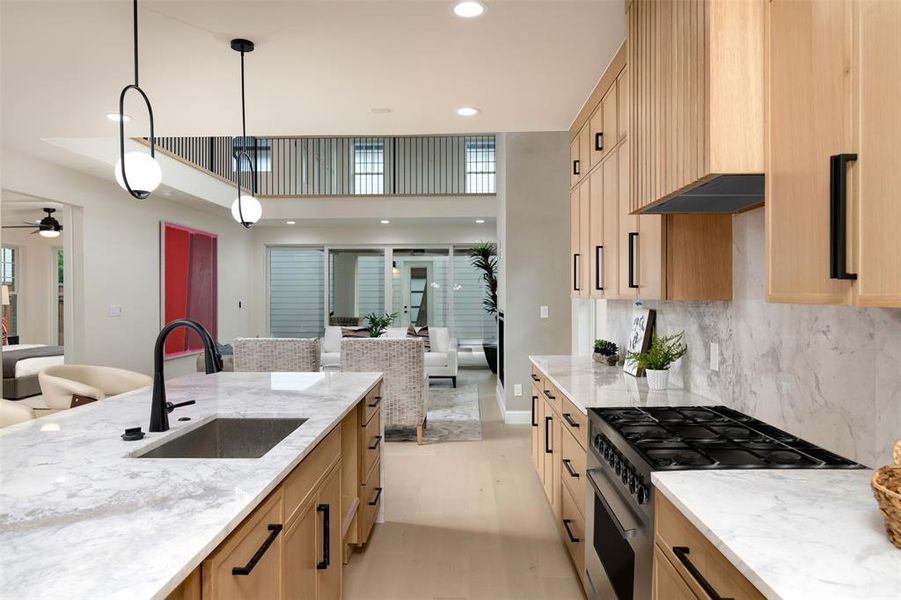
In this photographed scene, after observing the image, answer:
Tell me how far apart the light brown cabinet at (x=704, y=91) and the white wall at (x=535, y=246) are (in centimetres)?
371

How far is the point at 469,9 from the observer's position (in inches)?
95.7

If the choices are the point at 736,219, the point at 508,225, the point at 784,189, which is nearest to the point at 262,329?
the point at 508,225

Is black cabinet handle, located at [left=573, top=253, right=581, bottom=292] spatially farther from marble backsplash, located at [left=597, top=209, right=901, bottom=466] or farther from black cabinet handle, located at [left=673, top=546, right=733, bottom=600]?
black cabinet handle, located at [left=673, top=546, right=733, bottom=600]

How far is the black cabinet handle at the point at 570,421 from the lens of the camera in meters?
2.53

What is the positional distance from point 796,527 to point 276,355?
175 inches

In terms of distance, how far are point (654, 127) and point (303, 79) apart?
2103 millimetres

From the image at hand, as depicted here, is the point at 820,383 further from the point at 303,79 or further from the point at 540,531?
the point at 303,79

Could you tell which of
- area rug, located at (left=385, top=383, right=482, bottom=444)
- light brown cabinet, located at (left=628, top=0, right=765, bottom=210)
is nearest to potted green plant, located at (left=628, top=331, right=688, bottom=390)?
light brown cabinet, located at (left=628, top=0, right=765, bottom=210)

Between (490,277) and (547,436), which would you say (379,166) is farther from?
(547,436)

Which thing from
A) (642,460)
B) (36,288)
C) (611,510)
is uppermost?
(36,288)

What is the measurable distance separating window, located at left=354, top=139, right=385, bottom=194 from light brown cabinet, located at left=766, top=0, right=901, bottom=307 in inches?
351

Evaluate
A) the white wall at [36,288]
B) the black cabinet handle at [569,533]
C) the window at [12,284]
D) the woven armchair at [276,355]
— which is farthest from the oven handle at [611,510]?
the window at [12,284]

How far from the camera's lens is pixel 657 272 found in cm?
237

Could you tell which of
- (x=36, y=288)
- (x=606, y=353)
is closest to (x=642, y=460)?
(x=606, y=353)
